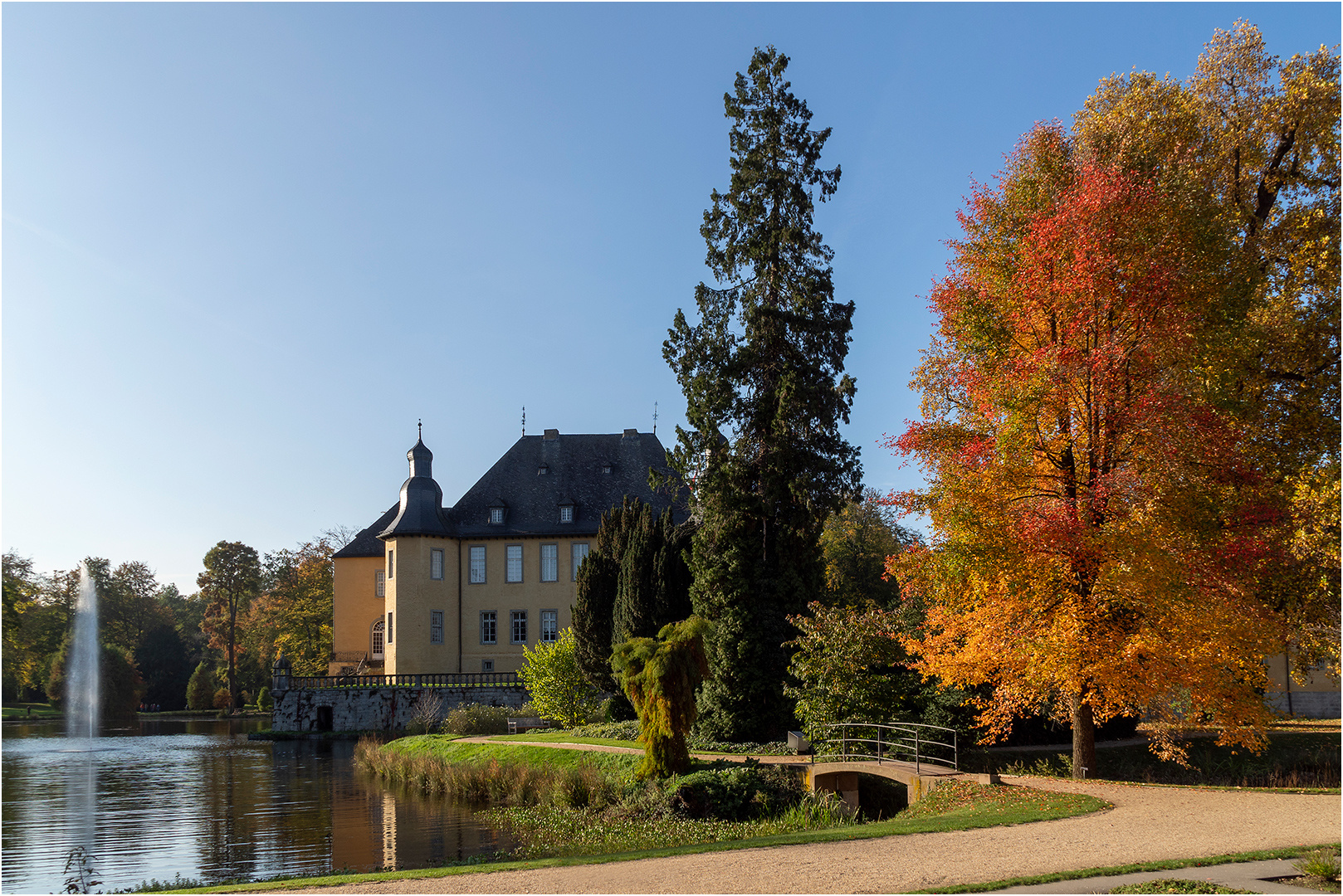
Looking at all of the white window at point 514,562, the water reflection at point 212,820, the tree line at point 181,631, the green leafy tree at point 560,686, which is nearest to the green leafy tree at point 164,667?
the tree line at point 181,631

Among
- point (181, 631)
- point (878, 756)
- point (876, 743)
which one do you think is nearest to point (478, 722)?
point (876, 743)

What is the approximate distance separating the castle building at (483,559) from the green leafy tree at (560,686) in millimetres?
13116

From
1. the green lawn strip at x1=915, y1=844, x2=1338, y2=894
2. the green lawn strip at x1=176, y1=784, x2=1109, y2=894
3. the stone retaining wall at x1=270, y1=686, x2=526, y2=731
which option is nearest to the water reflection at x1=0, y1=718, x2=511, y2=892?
the green lawn strip at x1=176, y1=784, x2=1109, y2=894

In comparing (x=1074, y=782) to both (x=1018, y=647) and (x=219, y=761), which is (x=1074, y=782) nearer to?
(x=1018, y=647)

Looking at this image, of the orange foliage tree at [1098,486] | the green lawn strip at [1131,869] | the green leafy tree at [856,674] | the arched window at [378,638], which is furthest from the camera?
the arched window at [378,638]

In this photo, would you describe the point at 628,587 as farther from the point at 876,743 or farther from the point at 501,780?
the point at 876,743

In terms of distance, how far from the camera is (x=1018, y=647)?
46.2ft

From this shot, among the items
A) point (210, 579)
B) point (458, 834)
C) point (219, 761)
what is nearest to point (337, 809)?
point (458, 834)

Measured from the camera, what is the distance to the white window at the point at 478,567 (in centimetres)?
4553

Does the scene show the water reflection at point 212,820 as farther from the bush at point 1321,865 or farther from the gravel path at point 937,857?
the bush at point 1321,865

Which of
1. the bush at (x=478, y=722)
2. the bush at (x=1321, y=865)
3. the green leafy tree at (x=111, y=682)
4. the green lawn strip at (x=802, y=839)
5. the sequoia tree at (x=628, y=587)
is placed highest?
the sequoia tree at (x=628, y=587)

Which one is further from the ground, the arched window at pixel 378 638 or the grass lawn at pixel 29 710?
the arched window at pixel 378 638

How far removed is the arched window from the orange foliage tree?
37065 mm

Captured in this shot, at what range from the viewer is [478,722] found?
107 ft
